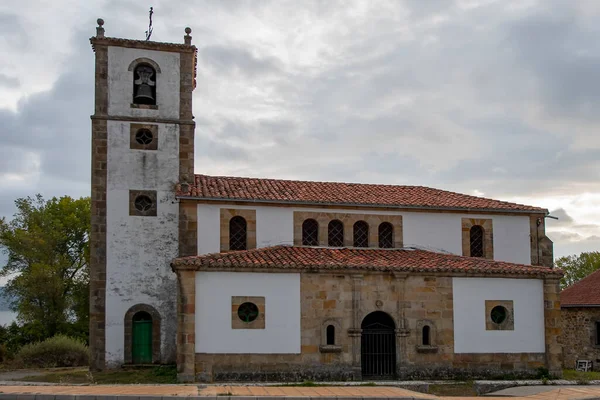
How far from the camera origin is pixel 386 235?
27500 mm

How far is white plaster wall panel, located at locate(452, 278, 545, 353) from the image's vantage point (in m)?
24.2

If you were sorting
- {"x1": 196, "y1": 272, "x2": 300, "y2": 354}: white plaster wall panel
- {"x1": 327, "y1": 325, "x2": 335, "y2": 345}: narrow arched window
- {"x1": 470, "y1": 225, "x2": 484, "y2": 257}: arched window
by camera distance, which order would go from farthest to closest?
1. {"x1": 470, "y1": 225, "x2": 484, "y2": 257}: arched window
2. {"x1": 327, "y1": 325, "x2": 335, "y2": 345}: narrow arched window
3. {"x1": 196, "y1": 272, "x2": 300, "y2": 354}: white plaster wall panel

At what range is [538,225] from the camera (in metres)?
28.8

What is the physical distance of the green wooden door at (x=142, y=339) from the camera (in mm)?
25109

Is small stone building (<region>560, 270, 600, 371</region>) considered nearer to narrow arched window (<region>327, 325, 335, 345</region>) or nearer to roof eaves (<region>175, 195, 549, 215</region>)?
roof eaves (<region>175, 195, 549, 215</region>)

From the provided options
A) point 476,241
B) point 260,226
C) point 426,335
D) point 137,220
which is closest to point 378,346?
point 426,335

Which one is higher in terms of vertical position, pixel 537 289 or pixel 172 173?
pixel 172 173

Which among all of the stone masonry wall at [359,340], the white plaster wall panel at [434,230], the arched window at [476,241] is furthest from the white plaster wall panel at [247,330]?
the arched window at [476,241]

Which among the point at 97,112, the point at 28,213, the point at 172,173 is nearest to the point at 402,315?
the point at 172,173

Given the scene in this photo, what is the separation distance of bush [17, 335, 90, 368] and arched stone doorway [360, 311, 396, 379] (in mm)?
13993

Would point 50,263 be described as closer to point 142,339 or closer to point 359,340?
point 142,339

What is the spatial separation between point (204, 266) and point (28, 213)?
88.1ft

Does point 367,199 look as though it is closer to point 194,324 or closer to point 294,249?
point 294,249

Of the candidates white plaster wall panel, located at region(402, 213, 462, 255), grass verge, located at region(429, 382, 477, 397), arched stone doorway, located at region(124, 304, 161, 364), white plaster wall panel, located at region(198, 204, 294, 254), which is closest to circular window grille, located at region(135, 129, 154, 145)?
white plaster wall panel, located at region(198, 204, 294, 254)
